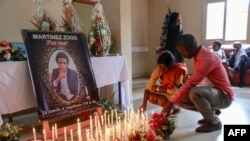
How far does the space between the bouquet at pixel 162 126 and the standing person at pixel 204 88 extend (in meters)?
0.10

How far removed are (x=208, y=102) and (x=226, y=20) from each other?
424 centimetres

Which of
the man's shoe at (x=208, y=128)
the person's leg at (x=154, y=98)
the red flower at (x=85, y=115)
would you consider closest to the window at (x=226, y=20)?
the person's leg at (x=154, y=98)

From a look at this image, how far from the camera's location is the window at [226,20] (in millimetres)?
5215

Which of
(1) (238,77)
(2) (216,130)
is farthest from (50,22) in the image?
(1) (238,77)

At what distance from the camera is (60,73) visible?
6.88 feet

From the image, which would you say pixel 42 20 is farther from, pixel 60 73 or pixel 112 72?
pixel 112 72

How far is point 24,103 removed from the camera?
74.5 inches

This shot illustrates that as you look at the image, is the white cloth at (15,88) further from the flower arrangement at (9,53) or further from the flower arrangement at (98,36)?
the flower arrangement at (98,36)

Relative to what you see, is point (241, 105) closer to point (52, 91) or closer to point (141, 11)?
point (52, 91)

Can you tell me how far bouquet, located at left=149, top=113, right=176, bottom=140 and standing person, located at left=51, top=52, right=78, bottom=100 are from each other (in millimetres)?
859

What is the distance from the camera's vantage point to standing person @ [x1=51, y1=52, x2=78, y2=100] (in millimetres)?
2061

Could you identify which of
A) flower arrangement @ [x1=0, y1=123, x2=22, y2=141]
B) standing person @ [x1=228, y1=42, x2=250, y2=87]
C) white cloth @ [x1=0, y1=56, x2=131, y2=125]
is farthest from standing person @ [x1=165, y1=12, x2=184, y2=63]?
flower arrangement @ [x1=0, y1=123, x2=22, y2=141]

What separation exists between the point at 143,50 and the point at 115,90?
A: 342 centimetres

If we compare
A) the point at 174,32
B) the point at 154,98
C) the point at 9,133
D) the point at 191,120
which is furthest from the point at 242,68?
the point at 9,133
